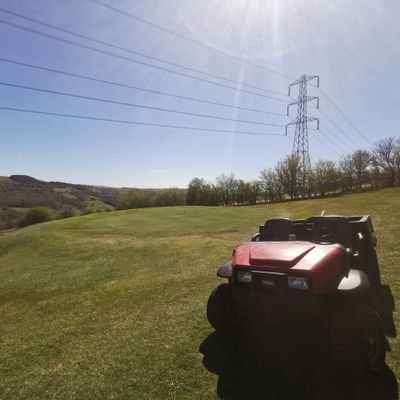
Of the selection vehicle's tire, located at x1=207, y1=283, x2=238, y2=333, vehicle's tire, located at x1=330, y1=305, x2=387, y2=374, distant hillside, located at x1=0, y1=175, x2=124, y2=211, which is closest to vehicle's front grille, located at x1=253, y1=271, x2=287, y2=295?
vehicle's tire, located at x1=330, y1=305, x2=387, y2=374

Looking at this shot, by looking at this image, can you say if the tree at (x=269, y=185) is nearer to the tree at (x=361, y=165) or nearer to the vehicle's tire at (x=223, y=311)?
the tree at (x=361, y=165)

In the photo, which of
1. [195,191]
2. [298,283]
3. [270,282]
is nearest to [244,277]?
[270,282]

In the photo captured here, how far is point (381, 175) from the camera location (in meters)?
73.0

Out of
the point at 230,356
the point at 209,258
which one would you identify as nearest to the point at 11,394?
the point at 230,356

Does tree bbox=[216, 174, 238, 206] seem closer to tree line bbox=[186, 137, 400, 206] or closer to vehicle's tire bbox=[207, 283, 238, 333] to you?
tree line bbox=[186, 137, 400, 206]

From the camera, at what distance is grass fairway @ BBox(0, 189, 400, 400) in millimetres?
4754

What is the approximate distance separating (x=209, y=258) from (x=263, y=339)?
7377 millimetres

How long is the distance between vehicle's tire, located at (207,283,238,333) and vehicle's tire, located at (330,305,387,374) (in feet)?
5.90

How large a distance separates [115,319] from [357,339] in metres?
5.05

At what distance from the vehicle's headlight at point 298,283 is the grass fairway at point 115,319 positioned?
5.46 feet

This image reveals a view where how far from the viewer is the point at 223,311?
5.67 meters

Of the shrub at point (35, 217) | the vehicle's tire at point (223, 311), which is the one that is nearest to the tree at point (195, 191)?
the shrub at point (35, 217)

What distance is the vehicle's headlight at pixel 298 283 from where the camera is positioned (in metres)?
4.08

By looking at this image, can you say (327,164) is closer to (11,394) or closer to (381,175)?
(381,175)
